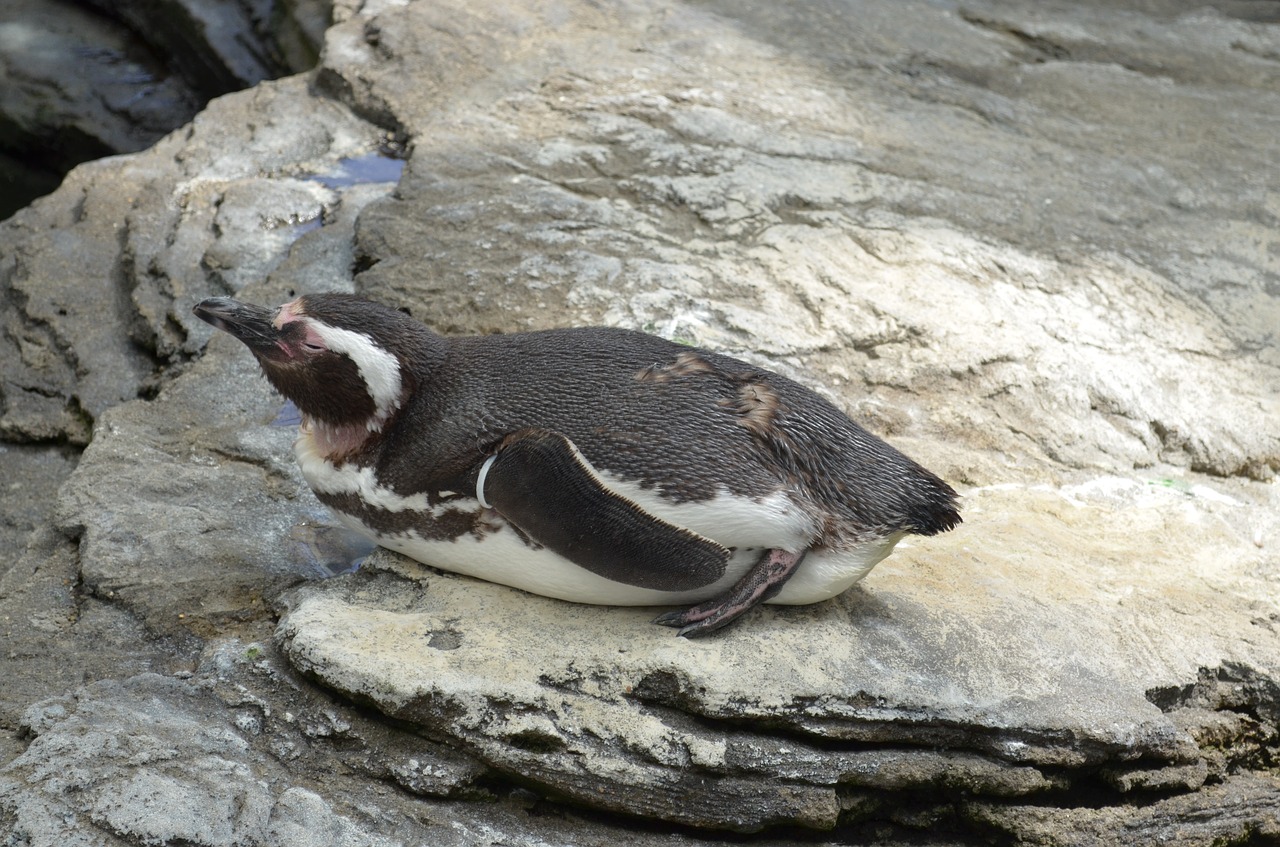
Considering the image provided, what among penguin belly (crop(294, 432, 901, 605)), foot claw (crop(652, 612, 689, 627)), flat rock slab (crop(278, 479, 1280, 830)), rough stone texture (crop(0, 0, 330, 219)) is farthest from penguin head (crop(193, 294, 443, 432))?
rough stone texture (crop(0, 0, 330, 219))

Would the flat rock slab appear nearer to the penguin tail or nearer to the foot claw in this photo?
the foot claw

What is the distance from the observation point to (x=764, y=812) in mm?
2500

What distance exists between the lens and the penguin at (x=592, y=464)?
8.31ft

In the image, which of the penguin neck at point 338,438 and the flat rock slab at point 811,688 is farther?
the penguin neck at point 338,438

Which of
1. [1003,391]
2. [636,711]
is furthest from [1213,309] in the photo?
[636,711]

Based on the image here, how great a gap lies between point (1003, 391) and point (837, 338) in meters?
0.56

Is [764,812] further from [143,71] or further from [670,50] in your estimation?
A: [143,71]

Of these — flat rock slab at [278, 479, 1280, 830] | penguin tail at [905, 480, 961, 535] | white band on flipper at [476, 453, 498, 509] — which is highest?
penguin tail at [905, 480, 961, 535]

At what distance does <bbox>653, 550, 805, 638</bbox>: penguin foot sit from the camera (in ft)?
8.59

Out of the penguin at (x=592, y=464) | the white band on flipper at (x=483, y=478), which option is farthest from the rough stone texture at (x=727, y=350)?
the white band on flipper at (x=483, y=478)

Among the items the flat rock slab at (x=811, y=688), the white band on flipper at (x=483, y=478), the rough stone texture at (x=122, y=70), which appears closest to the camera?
the flat rock slab at (x=811, y=688)

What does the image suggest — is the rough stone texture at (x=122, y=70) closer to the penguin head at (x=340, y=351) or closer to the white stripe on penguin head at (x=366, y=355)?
the penguin head at (x=340, y=351)

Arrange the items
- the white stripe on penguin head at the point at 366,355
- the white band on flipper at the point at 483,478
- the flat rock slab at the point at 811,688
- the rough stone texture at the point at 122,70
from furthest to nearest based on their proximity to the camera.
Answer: the rough stone texture at the point at 122,70 < the white stripe on penguin head at the point at 366,355 < the white band on flipper at the point at 483,478 < the flat rock slab at the point at 811,688

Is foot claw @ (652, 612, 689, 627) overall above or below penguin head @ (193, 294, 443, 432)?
below
